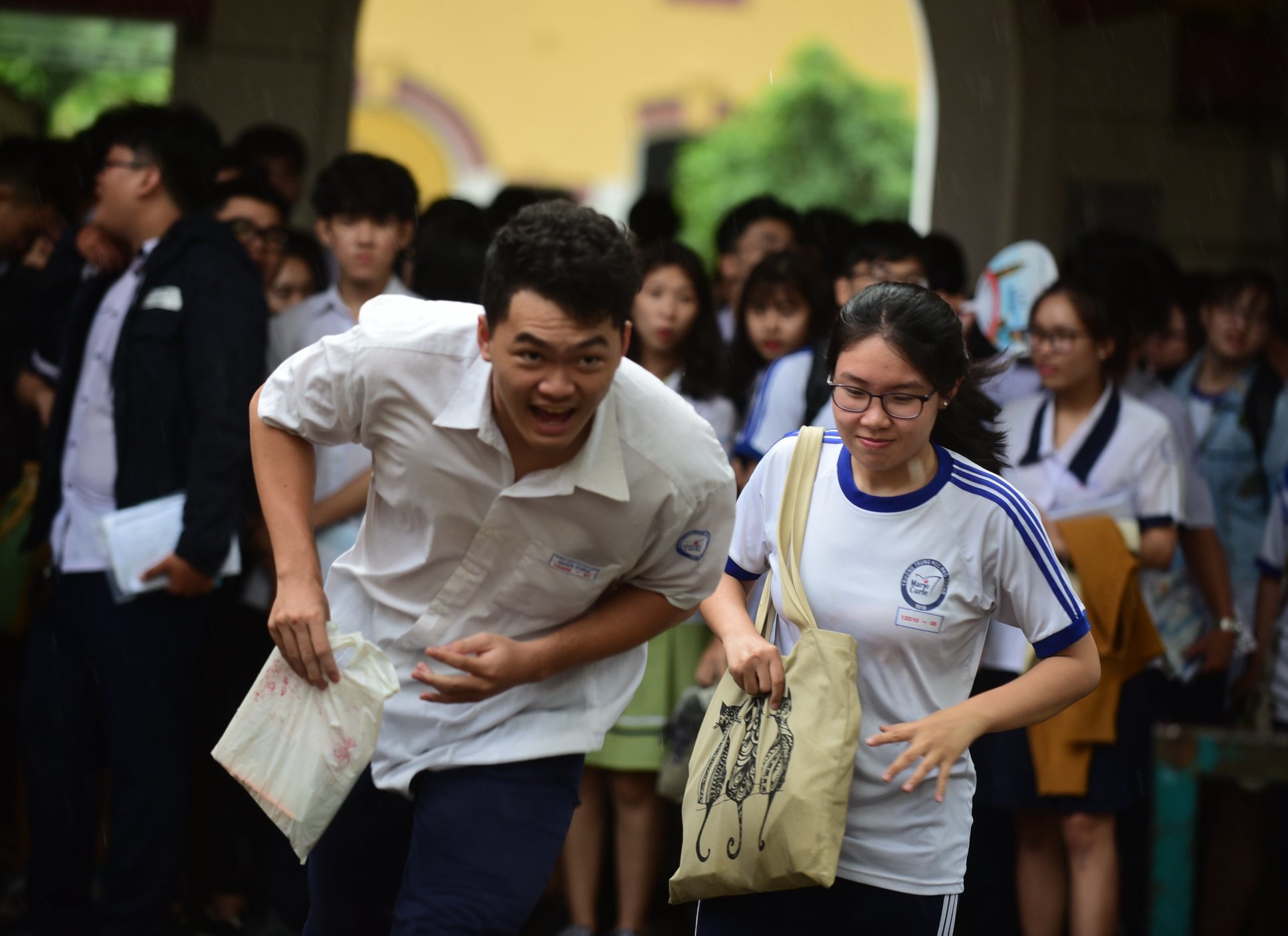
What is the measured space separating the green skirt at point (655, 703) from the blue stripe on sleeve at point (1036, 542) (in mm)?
2083

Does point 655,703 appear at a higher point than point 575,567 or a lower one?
lower

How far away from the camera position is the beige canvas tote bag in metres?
3.15

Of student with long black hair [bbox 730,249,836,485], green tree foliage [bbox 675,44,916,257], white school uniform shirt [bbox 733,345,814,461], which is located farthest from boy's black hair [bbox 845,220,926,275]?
green tree foliage [bbox 675,44,916,257]

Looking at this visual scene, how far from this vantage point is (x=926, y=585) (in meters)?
3.28

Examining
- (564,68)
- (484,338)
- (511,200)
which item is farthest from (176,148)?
(564,68)

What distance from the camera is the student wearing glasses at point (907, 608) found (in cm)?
326

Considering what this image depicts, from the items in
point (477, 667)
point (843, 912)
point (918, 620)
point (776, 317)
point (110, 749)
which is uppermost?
point (776, 317)

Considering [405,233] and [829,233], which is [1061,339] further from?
[829,233]

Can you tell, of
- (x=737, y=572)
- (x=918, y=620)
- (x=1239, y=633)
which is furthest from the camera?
(x=1239, y=633)

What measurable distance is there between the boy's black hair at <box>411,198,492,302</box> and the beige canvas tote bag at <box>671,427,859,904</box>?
2164 millimetres

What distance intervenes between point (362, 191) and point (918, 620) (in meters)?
2.79

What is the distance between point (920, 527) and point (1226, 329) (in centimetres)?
328

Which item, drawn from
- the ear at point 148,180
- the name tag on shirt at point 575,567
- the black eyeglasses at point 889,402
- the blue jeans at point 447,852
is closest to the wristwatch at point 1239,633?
the black eyeglasses at point 889,402

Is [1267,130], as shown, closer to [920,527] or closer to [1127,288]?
[1127,288]
